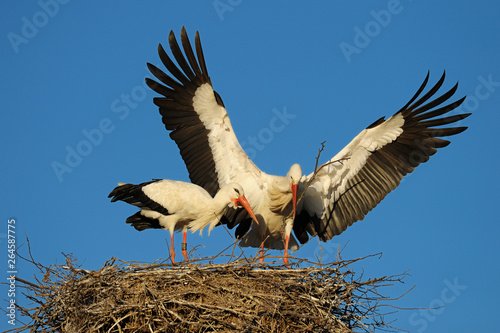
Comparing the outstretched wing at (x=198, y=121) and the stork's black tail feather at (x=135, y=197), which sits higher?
the outstretched wing at (x=198, y=121)

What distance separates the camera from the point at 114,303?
5969 millimetres

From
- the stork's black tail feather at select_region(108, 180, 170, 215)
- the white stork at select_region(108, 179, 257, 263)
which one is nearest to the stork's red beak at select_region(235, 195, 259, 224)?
the white stork at select_region(108, 179, 257, 263)

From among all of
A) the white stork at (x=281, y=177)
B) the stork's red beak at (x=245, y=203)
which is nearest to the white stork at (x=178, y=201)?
the stork's red beak at (x=245, y=203)

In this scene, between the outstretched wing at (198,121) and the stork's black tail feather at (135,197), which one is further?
the outstretched wing at (198,121)

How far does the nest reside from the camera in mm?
5910

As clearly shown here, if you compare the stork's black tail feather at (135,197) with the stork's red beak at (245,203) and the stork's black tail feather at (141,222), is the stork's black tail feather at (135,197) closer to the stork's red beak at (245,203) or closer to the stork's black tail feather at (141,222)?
the stork's black tail feather at (141,222)

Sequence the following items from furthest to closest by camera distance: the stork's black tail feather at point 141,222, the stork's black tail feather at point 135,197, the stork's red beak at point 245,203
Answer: the stork's black tail feather at point 141,222, the stork's red beak at point 245,203, the stork's black tail feather at point 135,197

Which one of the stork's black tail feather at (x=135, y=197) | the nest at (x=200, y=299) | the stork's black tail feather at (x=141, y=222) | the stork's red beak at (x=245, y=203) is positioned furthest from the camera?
the stork's black tail feather at (x=141, y=222)

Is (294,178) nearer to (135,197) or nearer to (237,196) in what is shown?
(237,196)

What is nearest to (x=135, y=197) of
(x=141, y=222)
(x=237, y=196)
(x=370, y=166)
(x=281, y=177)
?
(x=141, y=222)

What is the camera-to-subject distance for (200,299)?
6.11 m

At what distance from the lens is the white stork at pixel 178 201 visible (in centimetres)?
790

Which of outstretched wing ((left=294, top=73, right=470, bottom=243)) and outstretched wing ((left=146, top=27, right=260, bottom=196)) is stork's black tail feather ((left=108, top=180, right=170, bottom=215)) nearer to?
outstretched wing ((left=146, top=27, right=260, bottom=196))

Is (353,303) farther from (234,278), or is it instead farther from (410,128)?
(410,128)
